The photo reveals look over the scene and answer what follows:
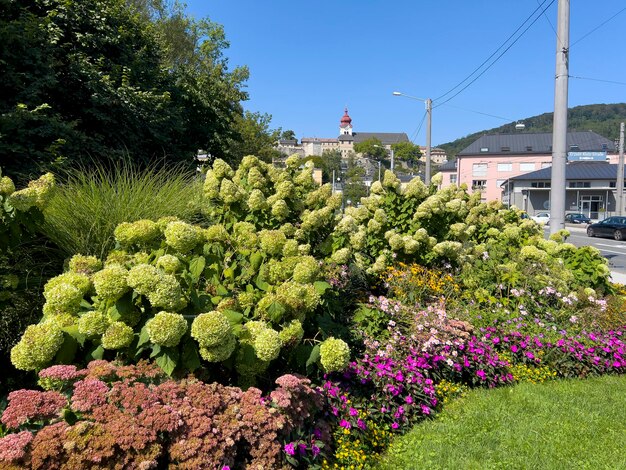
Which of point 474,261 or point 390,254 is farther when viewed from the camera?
point 474,261

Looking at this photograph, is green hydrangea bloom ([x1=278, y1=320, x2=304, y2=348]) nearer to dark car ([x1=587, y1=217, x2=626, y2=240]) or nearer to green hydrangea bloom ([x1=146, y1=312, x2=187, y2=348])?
green hydrangea bloom ([x1=146, y1=312, x2=187, y2=348])

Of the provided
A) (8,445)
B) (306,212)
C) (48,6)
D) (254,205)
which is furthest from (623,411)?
A: (48,6)

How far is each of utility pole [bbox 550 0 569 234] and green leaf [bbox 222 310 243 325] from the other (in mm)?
6619

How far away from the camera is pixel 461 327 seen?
4074 mm

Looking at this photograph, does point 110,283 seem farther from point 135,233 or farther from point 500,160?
point 500,160

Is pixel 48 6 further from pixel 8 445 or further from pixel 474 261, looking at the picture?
pixel 8 445

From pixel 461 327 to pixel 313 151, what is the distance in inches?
4757

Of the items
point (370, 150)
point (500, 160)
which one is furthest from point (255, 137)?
point (370, 150)

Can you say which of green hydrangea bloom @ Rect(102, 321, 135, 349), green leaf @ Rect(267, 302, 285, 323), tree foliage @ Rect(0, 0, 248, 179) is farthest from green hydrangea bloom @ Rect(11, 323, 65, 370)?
tree foliage @ Rect(0, 0, 248, 179)

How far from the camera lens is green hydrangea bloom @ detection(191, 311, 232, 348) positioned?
2.09 m

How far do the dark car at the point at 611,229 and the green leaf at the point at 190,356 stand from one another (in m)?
31.1

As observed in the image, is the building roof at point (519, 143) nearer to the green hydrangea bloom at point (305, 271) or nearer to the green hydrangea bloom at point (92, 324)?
the green hydrangea bloom at point (305, 271)

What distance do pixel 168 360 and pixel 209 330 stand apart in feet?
0.99

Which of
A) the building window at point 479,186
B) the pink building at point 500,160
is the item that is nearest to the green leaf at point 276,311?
the building window at point 479,186
